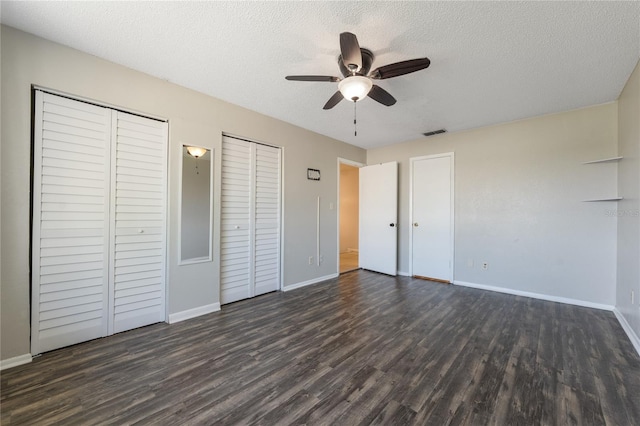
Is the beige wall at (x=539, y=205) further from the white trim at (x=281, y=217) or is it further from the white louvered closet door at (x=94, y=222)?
the white louvered closet door at (x=94, y=222)

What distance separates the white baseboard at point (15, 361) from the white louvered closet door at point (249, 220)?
1.61m

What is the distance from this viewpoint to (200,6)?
1706 mm

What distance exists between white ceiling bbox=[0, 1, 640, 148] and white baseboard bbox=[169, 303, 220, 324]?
2441 mm

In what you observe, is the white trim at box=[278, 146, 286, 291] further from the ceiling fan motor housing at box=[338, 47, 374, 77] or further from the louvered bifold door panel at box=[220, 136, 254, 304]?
the ceiling fan motor housing at box=[338, 47, 374, 77]

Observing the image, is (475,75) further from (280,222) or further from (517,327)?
(280,222)

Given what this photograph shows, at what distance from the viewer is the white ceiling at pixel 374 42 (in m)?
1.72

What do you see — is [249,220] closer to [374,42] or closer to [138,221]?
[138,221]

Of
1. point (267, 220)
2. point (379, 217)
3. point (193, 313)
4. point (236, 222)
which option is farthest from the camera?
point (379, 217)

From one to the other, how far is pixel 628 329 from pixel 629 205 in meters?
1.21

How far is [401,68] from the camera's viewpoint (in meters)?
1.93

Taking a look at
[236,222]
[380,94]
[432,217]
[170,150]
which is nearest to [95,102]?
[170,150]

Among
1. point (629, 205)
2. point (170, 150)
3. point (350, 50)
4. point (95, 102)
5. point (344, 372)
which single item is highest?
point (350, 50)

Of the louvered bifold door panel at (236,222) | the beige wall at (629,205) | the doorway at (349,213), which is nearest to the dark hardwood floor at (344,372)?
the beige wall at (629,205)

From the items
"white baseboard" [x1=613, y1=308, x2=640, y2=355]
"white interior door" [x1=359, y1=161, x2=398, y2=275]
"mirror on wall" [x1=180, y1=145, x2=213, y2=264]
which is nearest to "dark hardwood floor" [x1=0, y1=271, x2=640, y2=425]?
"white baseboard" [x1=613, y1=308, x2=640, y2=355]
